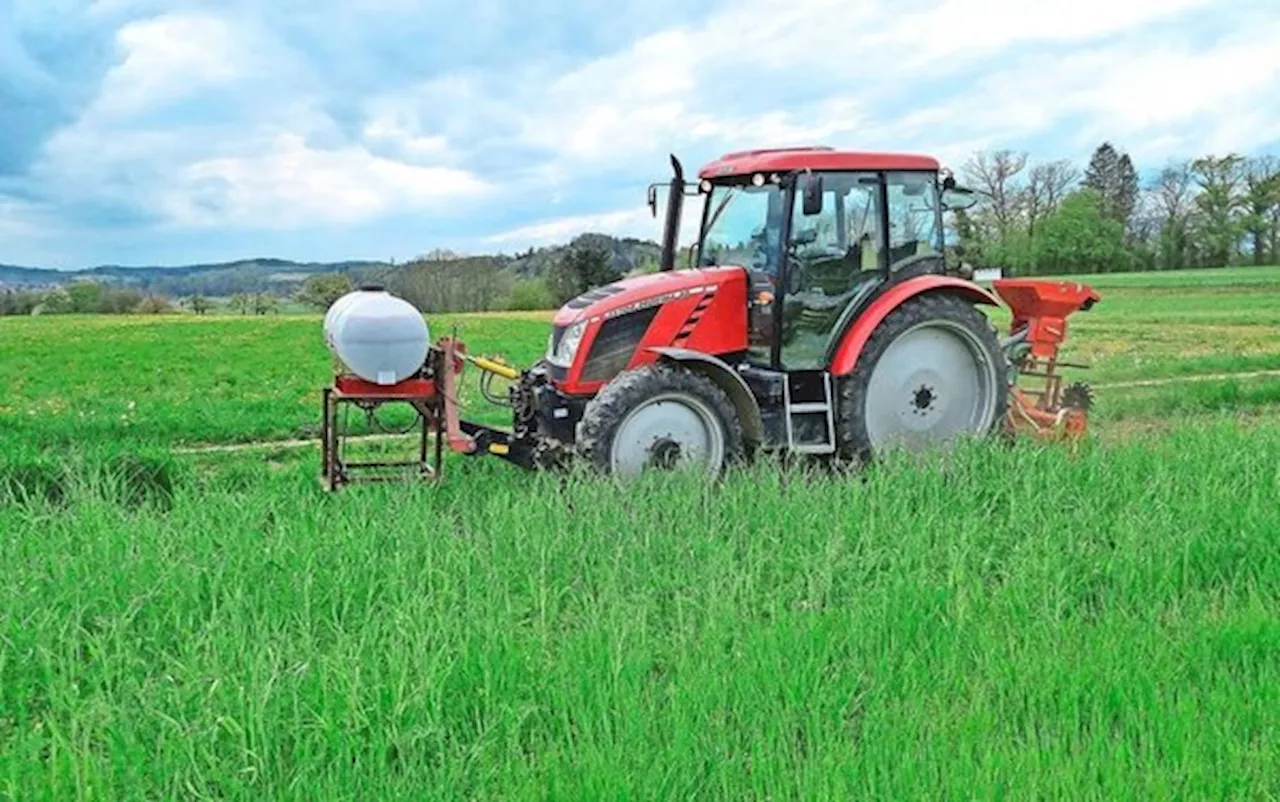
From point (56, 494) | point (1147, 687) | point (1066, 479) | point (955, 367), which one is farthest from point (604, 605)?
point (56, 494)

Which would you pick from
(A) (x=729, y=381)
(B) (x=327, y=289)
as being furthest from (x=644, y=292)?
(B) (x=327, y=289)

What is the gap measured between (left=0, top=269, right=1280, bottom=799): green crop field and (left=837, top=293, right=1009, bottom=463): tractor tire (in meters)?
0.74

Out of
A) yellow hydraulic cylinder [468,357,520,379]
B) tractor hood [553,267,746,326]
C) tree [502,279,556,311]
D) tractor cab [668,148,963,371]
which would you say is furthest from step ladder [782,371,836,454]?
tree [502,279,556,311]

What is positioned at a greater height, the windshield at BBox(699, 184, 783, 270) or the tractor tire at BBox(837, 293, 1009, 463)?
the windshield at BBox(699, 184, 783, 270)

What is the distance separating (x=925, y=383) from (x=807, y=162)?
203cm

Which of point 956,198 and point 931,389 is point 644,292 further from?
point 956,198

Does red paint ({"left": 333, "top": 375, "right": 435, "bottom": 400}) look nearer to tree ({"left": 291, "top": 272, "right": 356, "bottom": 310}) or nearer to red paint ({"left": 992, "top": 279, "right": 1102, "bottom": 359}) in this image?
tree ({"left": 291, "top": 272, "right": 356, "bottom": 310})

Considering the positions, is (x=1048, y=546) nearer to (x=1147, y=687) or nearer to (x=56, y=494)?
(x=1147, y=687)

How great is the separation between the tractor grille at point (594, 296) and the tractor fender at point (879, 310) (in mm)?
1765

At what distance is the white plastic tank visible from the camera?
761cm

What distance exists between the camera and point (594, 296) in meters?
8.73

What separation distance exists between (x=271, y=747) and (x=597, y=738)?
1.10 metres

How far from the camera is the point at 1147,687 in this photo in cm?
414

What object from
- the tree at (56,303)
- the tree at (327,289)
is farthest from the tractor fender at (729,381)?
the tree at (56,303)
